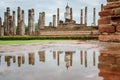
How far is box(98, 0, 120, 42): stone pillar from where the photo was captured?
3.90 meters

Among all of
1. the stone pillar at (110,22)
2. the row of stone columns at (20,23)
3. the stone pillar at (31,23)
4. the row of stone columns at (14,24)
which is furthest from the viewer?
the stone pillar at (31,23)

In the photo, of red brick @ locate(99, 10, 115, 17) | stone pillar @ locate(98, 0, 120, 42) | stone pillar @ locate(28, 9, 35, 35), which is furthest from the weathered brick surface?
stone pillar @ locate(28, 9, 35, 35)

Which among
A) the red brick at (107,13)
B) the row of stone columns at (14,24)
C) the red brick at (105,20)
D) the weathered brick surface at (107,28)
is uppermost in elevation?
the row of stone columns at (14,24)

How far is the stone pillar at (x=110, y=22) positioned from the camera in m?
3.90

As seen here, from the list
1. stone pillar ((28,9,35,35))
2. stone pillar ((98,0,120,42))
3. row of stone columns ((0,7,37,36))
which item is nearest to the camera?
stone pillar ((98,0,120,42))

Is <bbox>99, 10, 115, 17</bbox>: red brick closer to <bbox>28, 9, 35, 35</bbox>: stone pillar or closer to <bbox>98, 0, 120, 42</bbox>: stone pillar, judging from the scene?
<bbox>98, 0, 120, 42</bbox>: stone pillar

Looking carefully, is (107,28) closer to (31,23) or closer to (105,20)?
A: (105,20)

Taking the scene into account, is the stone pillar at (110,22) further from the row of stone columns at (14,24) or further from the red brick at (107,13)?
the row of stone columns at (14,24)

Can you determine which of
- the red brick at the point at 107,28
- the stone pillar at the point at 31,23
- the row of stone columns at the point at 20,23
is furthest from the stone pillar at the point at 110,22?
the stone pillar at the point at 31,23

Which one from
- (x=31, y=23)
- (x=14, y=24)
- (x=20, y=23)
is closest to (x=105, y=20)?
(x=20, y=23)

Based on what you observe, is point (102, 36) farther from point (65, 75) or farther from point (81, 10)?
point (81, 10)

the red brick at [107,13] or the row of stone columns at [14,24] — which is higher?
the row of stone columns at [14,24]

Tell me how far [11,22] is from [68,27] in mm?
15575

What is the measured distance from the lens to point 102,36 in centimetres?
421
